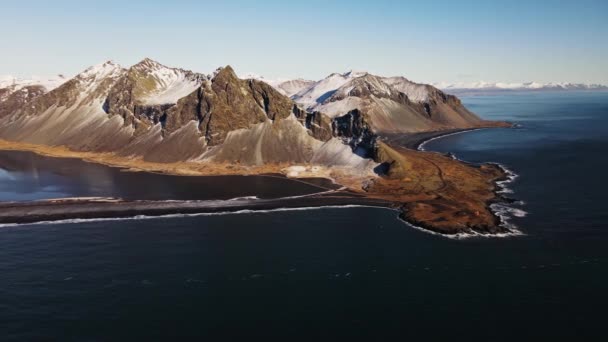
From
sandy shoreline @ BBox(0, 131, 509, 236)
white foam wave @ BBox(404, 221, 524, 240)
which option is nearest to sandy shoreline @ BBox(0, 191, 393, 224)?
sandy shoreline @ BBox(0, 131, 509, 236)

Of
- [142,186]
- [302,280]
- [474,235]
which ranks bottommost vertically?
[474,235]

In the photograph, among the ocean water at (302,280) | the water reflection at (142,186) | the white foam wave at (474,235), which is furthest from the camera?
the water reflection at (142,186)

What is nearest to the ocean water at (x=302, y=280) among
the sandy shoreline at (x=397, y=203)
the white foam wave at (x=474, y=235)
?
the white foam wave at (x=474, y=235)

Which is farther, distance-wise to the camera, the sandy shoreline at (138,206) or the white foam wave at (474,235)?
the sandy shoreline at (138,206)

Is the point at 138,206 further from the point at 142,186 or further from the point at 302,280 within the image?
the point at 302,280

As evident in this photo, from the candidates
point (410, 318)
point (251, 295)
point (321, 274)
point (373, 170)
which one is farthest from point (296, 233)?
point (373, 170)

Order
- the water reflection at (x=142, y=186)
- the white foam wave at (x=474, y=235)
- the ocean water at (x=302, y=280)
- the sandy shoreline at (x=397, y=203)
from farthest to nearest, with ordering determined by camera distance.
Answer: the water reflection at (x=142, y=186) → the sandy shoreline at (x=397, y=203) → the white foam wave at (x=474, y=235) → the ocean water at (x=302, y=280)

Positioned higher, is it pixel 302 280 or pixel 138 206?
pixel 138 206

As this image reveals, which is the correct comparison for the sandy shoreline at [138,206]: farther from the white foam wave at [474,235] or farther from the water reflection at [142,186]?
the white foam wave at [474,235]

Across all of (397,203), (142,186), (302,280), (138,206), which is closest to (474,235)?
(397,203)
